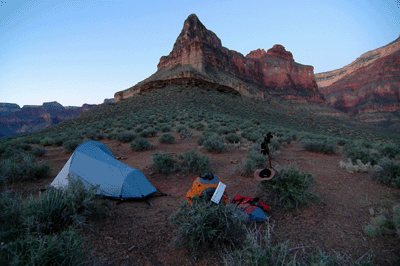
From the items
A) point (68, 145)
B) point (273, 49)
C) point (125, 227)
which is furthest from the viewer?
point (273, 49)

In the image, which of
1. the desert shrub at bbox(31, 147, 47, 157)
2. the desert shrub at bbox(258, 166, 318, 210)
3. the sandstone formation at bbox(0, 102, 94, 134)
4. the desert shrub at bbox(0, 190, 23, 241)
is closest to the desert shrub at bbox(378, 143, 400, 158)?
the desert shrub at bbox(258, 166, 318, 210)

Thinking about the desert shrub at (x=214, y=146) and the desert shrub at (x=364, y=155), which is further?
the desert shrub at (x=214, y=146)

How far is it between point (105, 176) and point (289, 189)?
4053 millimetres

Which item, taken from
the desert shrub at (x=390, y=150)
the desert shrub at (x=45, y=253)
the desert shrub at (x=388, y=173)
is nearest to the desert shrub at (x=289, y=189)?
the desert shrub at (x=388, y=173)

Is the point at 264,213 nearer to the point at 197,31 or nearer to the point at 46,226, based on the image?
the point at 46,226

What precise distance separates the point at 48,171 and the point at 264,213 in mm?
6195

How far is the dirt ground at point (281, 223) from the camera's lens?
245cm

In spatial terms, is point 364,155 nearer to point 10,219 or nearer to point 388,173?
point 388,173

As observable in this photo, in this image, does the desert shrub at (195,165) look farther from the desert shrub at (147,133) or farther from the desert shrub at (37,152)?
the desert shrub at (37,152)

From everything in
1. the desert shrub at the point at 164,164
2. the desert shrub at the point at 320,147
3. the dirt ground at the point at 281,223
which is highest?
the desert shrub at the point at 164,164

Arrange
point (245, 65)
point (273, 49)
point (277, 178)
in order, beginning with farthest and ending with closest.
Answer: point (273, 49) < point (245, 65) < point (277, 178)

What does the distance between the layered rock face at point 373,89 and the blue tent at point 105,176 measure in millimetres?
94219

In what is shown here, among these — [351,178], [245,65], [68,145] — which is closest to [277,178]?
[351,178]

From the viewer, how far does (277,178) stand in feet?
12.6
